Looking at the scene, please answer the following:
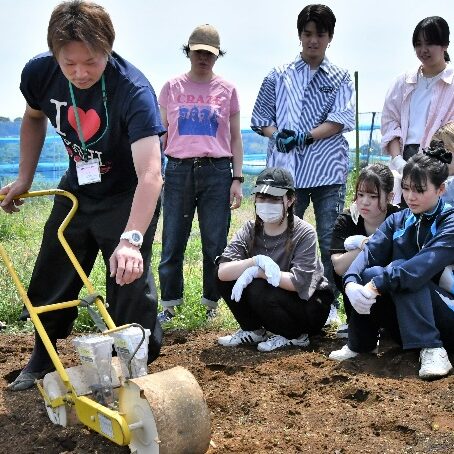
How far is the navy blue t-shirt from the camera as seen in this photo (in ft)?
12.5

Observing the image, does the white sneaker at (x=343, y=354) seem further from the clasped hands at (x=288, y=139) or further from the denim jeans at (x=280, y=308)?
the clasped hands at (x=288, y=139)

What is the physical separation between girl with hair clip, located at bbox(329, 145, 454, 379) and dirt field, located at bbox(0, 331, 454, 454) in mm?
167

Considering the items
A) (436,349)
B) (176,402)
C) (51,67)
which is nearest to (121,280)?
(176,402)

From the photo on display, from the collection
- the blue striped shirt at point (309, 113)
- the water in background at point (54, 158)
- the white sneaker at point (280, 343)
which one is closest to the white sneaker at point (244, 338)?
the white sneaker at point (280, 343)

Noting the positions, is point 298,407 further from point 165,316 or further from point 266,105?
point 266,105

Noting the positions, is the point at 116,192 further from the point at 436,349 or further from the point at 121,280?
the point at 436,349

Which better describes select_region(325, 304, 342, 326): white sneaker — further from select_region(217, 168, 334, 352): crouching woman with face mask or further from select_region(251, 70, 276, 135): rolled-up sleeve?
select_region(251, 70, 276, 135): rolled-up sleeve

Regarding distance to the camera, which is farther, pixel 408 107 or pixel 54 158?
pixel 54 158

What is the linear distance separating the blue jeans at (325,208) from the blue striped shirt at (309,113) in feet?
0.26

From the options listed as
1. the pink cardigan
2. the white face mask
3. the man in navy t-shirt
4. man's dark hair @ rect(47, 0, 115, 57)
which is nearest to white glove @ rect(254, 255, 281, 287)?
the white face mask

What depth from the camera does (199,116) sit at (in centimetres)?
609

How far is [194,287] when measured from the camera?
671 cm

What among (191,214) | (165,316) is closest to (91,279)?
(165,316)

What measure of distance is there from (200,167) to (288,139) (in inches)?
26.9
